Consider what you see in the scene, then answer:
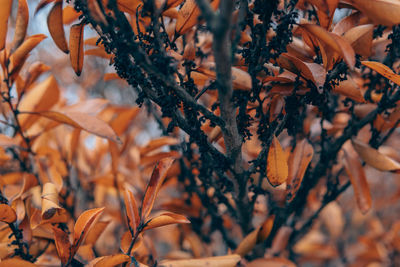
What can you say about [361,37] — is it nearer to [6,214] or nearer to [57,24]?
[57,24]

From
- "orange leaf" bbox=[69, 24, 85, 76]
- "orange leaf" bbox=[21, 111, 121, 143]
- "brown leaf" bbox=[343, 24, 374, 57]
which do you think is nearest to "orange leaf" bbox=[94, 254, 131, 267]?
"orange leaf" bbox=[21, 111, 121, 143]

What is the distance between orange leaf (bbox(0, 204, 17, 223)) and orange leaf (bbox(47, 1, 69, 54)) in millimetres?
360

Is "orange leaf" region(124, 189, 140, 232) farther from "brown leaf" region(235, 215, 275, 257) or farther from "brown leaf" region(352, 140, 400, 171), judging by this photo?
"brown leaf" region(352, 140, 400, 171)

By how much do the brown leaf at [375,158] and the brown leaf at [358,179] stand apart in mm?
27

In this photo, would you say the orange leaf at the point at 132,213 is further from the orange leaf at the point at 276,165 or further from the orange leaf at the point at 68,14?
the orange leaf at the point at 68,14

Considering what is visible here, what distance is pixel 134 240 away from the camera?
2.17ft

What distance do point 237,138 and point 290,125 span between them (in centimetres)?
15

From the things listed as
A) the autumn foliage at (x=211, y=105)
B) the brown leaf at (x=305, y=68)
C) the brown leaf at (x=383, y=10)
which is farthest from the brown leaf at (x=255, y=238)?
the brown leaf at (x=383, y=10)

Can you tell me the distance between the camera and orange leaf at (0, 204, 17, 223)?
65 centimetres

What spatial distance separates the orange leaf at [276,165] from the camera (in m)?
0.66

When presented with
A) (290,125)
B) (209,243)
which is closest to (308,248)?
(209,243)

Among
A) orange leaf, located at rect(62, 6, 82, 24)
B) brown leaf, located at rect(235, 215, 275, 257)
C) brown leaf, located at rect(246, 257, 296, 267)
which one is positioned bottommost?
brown leaf, located at rect(246, 257, 296, 267)

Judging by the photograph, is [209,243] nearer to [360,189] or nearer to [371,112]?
[360,189]

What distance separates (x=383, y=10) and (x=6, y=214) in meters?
0.84
